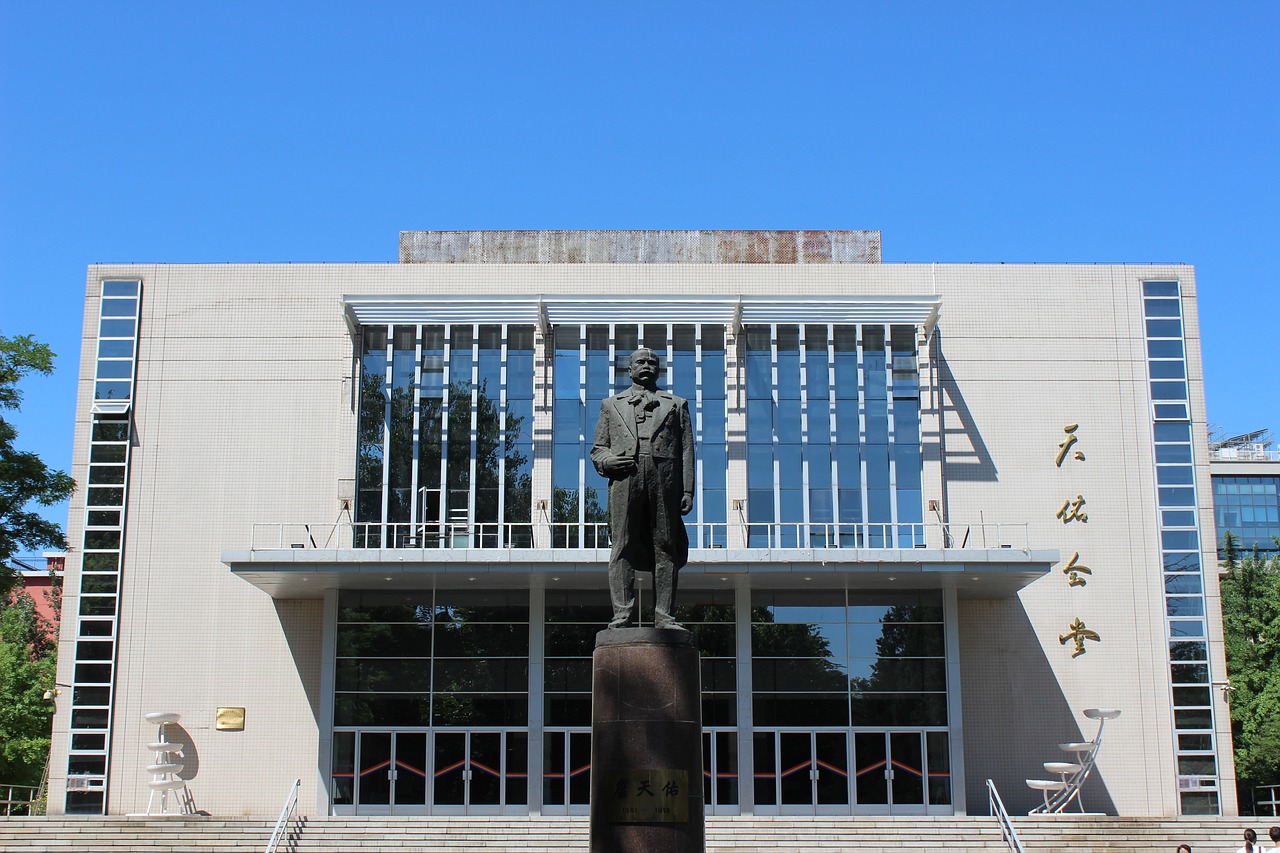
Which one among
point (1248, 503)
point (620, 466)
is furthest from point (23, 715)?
point (1248, 503)

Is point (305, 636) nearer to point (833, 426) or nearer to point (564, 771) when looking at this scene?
point (564, 771)

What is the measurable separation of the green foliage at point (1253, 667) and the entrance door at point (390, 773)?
83.1 feet

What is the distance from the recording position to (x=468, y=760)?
2744 centimetres

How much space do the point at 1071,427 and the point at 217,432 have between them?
1869 cm

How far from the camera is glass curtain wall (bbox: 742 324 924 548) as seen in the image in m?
28.8

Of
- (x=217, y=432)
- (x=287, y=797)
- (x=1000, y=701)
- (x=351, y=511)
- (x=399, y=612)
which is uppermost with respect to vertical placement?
(x=217, y=432)

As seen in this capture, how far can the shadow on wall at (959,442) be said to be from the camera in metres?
29.2

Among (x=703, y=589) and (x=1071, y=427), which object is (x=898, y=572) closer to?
(x=703, y=589)

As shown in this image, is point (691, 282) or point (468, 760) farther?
point (691, 282)

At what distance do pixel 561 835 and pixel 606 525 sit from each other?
6610 mm

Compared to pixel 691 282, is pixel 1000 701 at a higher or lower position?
lower

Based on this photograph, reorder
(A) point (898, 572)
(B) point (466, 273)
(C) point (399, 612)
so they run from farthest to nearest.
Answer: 1. (B) point (466, 273)
2. (C) point (399, 612)
3. (A) point (898, 572)

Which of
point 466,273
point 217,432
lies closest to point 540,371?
point 466,273

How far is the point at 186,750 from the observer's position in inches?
1102
